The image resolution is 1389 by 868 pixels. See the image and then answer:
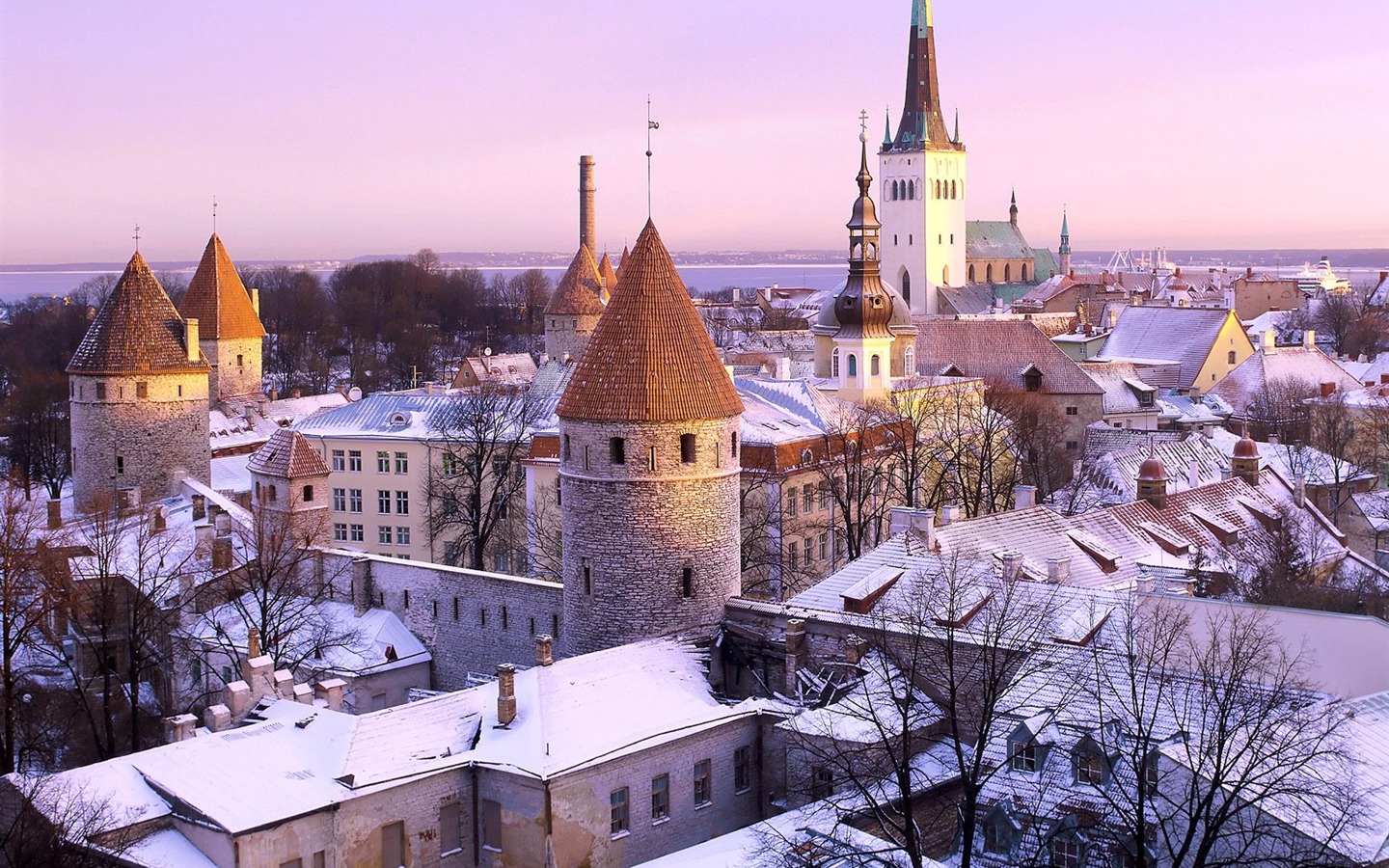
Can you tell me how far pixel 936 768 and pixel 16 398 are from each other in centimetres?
5818

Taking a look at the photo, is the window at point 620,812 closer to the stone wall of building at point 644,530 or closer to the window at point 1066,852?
the stone wall of building at point 644,530

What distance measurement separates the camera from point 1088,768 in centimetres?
2244

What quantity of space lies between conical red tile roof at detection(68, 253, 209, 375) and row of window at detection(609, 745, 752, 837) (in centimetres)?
2385

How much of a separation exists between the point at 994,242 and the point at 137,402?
100 metres

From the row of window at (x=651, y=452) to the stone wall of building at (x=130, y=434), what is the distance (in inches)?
753

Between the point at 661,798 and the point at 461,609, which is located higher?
the point at 461,609

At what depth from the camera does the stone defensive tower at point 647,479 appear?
2930 centimetres

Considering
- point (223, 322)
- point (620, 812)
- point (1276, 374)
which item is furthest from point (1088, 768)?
point (1276, 374)

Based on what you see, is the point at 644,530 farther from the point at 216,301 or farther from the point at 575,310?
the point at 575,310

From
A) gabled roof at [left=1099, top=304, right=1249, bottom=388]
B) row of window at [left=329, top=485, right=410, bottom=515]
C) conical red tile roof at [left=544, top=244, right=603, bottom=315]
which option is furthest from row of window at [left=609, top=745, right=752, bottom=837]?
gabled roof at [left=1099, top=304, right=1249, bottom=388]

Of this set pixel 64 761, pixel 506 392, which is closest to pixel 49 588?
pixel 64 761

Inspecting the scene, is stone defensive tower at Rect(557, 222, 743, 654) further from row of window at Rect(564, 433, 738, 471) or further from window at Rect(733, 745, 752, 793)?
window at Rect(733, 745, 752, 793)

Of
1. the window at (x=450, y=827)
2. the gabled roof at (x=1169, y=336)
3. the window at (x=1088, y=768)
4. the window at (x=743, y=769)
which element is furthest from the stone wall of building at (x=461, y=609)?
the gabled roof at (x=1169, y=336)

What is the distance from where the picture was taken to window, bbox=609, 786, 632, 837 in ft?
83.8
